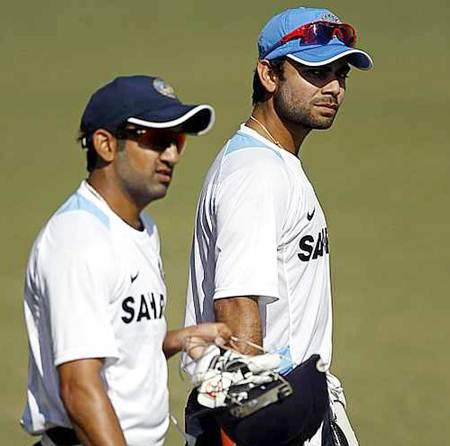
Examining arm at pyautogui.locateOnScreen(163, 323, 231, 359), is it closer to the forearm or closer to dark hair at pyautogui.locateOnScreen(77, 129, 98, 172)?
the forearm

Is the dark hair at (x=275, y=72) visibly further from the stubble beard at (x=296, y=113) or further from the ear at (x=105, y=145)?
the ear at (x=105, y=145)

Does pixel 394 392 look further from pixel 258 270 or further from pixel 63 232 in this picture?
pixel 63 232

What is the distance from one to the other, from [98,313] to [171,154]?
0.52 metres

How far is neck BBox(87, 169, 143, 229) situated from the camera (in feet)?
12.8

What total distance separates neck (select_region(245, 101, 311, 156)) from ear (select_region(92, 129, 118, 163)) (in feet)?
3.76

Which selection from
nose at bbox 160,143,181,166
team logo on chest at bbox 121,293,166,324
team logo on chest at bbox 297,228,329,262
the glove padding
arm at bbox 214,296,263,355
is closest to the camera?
team logo on chest at bbox 121,293,166,324

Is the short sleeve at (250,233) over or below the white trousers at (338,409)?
over

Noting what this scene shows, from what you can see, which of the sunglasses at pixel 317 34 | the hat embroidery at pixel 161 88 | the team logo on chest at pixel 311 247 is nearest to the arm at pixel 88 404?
the hat embroidery at pixel 161 88

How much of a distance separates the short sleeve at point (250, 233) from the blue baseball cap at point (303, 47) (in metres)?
0.50

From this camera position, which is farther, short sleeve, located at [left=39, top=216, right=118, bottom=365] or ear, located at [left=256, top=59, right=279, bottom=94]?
ear, located at [left=256, top=59, right=279, bottom=94]

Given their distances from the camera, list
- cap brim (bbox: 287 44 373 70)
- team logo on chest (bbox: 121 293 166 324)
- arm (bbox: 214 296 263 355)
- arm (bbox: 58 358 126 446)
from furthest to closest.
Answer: cap brim (bbox: 287 44 373 70) → arm (bbox: 214 296 263 355) → team logo on chest (bbox: 121 293 166 324) → arm (bbox: 58 358 126 446)

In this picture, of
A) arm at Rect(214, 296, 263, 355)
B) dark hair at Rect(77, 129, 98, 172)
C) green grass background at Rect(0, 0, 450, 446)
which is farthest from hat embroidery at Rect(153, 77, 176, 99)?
green grass background at Rect(0, 0, 450, 446)

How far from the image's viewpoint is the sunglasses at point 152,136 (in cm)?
389

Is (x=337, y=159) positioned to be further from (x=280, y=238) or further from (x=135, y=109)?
(x=135, y=109)
